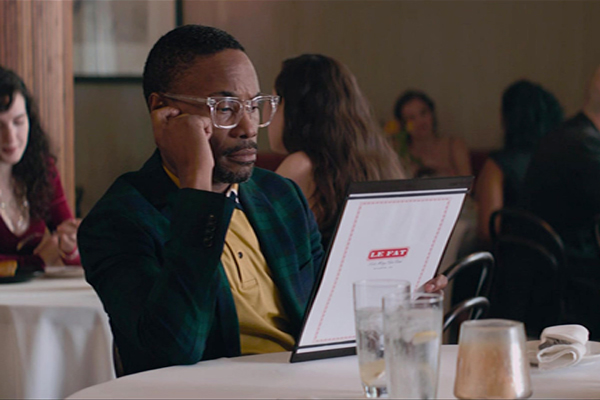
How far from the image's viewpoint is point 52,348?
6.37 ft

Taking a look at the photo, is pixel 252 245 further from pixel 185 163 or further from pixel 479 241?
pixel 479 241

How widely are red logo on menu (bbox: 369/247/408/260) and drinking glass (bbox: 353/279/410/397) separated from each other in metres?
0.15

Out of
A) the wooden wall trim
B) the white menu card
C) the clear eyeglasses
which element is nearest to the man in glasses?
the clear eyeglasses

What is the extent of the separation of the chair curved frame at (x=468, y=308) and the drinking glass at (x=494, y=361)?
2.34 feet

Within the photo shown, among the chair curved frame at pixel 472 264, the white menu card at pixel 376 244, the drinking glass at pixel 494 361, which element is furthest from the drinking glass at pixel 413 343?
the chair curved frame at pixel 472 264

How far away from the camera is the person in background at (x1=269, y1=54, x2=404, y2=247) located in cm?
243

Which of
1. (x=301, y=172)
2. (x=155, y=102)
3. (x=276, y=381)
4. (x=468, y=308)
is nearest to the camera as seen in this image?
(x=276, y=381)

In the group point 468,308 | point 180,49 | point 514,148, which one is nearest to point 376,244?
point 180,49

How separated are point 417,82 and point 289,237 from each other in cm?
471

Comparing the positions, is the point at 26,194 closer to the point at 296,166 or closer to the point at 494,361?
the point at 296,166

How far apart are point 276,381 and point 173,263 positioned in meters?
0.25

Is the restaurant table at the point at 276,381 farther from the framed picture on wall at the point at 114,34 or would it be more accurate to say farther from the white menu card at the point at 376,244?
the framed picture on wall at the point at 114,34

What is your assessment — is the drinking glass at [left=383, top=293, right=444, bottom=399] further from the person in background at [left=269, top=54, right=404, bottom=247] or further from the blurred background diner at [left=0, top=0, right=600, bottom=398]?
the blurred background diner at [left=0, top=0, right=600, bottom=398]

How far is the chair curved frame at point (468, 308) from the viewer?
165cm
